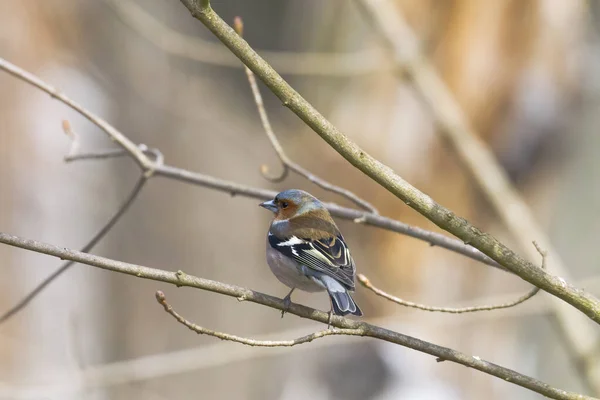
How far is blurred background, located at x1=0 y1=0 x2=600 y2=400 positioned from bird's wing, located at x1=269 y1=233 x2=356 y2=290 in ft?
8.02

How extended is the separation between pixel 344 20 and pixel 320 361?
274cm

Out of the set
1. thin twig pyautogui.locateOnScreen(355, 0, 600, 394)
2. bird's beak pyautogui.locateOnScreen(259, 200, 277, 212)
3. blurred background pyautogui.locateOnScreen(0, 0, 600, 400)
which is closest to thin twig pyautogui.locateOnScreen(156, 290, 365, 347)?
bird's beak pyautogui.locateOnScreen(259, 200, 277, 212)

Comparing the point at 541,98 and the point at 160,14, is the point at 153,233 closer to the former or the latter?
the point at 160,14

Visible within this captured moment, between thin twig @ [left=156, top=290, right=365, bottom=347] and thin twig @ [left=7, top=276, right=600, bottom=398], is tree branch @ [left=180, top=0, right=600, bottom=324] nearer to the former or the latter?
thin twig @ [left=156, top=290, right=365, bottom=347]

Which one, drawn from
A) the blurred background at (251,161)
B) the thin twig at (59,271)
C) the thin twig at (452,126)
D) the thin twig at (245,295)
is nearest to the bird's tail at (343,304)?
the thin twig at (245,295)

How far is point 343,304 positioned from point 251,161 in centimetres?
326

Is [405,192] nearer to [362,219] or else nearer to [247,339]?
[247,339]

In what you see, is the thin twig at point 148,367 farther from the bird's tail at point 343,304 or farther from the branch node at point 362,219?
the bird's tail at point 343,304

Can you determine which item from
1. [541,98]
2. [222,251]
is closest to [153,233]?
[222,251]

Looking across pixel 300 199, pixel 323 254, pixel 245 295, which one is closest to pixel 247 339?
pixel 245 295

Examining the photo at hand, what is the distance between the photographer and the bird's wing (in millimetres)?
2615

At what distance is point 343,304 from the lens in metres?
2.40

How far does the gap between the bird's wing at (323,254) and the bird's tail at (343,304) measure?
0.10m

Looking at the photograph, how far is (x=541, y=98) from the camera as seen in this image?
5.63m
